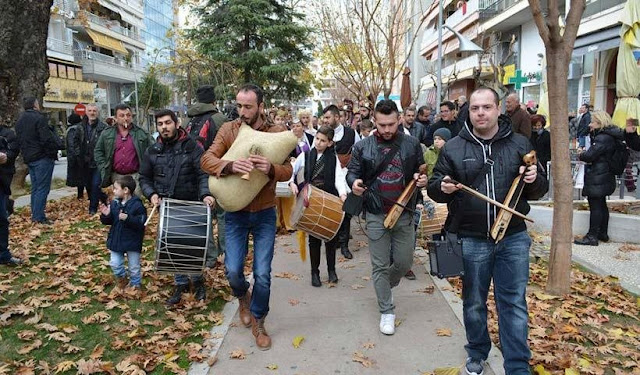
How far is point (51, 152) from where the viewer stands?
926cm

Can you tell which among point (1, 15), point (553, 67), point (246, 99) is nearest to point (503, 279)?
point (246, 99)

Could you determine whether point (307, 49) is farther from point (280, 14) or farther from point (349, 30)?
point (349, 30)

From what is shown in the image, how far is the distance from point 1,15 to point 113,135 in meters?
6.13

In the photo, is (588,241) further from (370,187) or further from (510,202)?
(510,202)

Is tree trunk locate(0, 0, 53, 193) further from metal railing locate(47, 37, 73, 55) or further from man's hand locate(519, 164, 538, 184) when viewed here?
metal railing locate(47, 37, 73, 55)

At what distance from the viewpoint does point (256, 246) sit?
4680 mm

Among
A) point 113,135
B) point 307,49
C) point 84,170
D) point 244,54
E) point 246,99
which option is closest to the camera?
point 246,99

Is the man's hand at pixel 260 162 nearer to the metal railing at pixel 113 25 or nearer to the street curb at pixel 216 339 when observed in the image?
the street curb at pixel 216 339

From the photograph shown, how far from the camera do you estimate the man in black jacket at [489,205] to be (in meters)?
3.63

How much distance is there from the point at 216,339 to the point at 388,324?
1.53 metres

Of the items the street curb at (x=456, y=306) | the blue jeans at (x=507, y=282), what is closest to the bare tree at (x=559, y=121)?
the street curb at (x=456, y=306)

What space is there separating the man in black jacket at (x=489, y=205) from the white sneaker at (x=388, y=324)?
1160mm

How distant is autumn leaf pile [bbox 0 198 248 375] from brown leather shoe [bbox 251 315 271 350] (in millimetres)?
461

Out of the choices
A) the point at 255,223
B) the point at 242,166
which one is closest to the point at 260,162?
the point at 242,166
